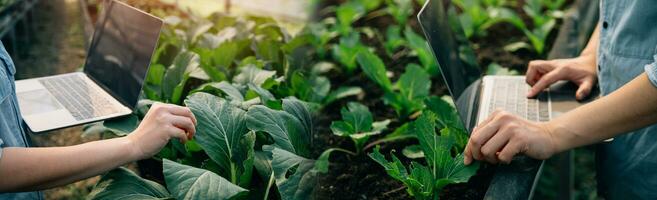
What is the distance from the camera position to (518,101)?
258 centimetres

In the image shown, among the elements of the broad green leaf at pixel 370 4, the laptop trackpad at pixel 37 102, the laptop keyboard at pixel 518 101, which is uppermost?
the laptop trackpad at pixel 37 102

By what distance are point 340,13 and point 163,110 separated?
2.62 metres

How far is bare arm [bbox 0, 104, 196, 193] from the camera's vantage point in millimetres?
1628

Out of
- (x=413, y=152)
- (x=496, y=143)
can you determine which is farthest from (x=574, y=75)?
(x=496, y=143)

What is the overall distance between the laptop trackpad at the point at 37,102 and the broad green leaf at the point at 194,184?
691 millimetres

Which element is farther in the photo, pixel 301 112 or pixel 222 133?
pixel 301 112

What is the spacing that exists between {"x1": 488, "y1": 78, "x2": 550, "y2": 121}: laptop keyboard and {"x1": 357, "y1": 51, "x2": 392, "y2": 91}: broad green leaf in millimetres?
518

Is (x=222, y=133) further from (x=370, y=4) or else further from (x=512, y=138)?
(x=370, y=4)

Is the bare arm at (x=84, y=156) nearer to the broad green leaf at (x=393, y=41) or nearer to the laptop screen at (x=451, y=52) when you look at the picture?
the laptop screen at (x=451, y=52)

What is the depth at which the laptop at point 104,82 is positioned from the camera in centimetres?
233

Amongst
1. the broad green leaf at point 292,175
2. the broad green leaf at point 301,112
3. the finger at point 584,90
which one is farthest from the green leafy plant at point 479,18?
the broad green leaf at point 292,175

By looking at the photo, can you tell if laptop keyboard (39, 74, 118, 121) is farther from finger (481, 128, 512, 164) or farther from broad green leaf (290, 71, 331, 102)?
finger (481, 128, 512, 164)

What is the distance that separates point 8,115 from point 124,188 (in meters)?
0.34

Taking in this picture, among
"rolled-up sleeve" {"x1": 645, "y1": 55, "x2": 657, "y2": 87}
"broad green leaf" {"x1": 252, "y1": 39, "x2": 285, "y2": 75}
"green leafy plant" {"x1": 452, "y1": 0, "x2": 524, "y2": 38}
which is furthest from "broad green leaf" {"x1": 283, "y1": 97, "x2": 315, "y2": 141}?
"green leafy plant" {"x1": 452, "y1": 0, "x2": 524, "y2": 38}
